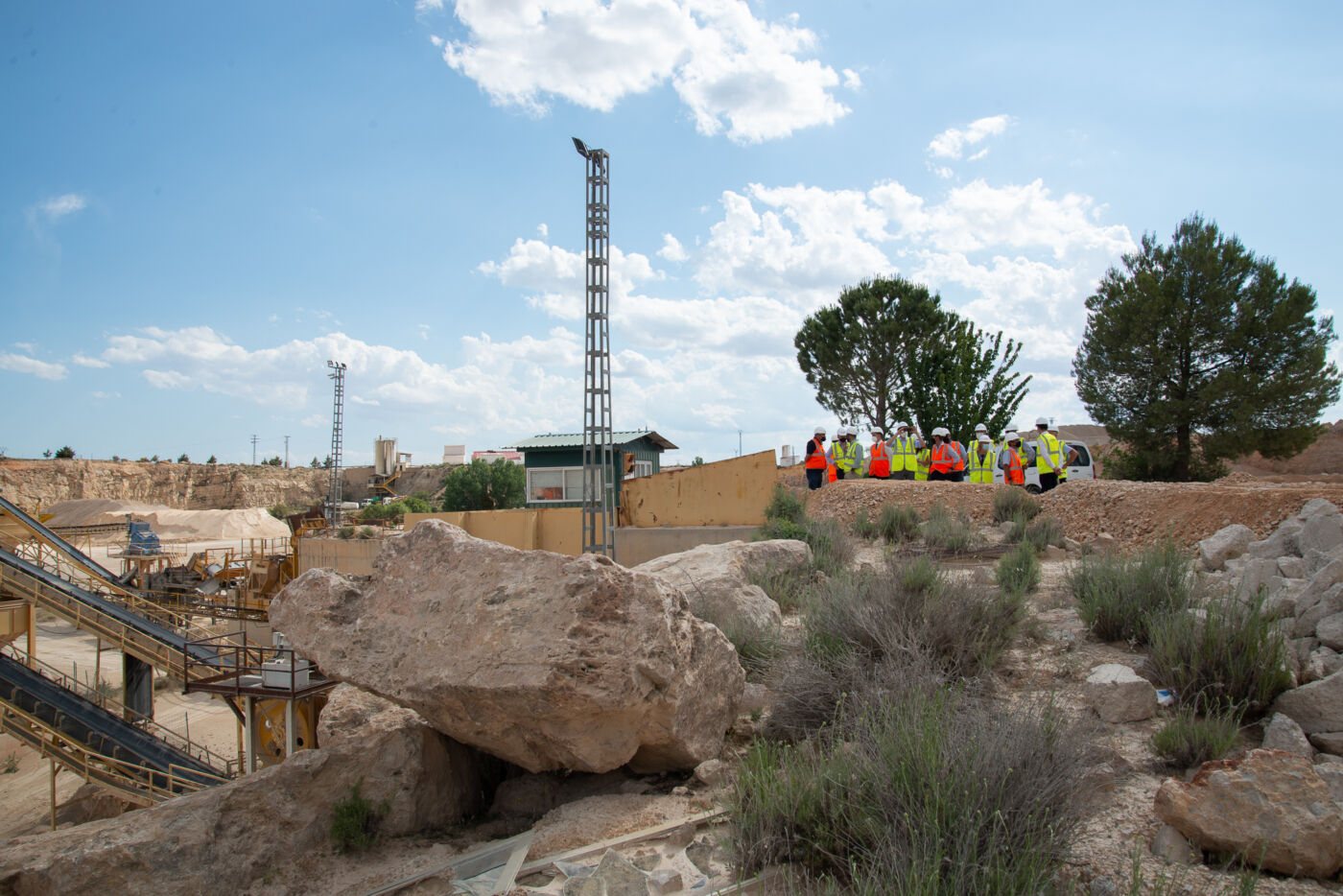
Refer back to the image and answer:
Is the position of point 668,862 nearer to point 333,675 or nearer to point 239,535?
point 333,675

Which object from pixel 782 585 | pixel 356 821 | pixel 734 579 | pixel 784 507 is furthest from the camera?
pixel 784 507

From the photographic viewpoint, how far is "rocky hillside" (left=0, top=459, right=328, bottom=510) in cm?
5503

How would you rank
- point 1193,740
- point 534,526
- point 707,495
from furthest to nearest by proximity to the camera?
point 534,526 → point 707,495 → point 1193,740

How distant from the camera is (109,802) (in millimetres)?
14211

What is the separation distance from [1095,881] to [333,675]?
13.7 feet

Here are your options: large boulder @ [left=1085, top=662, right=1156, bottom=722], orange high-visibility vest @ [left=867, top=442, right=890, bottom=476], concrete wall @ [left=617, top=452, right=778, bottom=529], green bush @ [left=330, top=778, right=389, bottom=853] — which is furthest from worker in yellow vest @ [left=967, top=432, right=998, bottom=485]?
→ green bush @ [left=330, top=778, right=389, bottom=853]

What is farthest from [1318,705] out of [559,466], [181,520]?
[181,520]

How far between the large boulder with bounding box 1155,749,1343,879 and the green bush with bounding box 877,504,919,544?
9.27 m

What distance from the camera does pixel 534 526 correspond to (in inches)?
735

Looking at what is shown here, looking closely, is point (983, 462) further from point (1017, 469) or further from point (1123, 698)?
point (1123, 698)

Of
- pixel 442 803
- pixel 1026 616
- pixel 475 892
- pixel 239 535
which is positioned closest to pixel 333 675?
pixel 442 803

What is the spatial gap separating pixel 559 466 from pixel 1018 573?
54.0 ft

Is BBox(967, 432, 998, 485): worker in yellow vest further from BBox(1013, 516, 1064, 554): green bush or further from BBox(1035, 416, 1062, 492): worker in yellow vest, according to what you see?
BBox(1013, 516, 1064, 554): green bush

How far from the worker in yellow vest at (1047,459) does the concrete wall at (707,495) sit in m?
5.39
